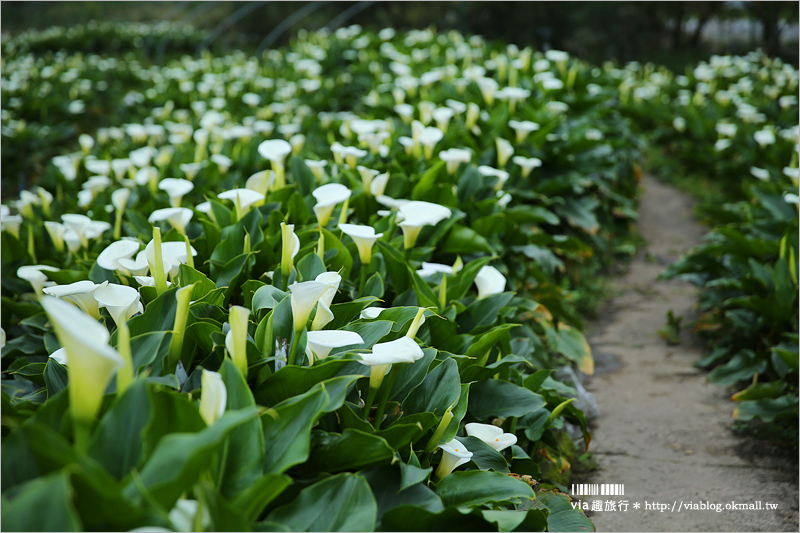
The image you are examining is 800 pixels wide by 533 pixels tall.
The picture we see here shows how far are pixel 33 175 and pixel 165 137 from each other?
8.34 ft

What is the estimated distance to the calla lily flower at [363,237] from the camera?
6.59 ft

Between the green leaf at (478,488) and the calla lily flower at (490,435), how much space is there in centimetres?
22

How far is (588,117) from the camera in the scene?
5.54 meters

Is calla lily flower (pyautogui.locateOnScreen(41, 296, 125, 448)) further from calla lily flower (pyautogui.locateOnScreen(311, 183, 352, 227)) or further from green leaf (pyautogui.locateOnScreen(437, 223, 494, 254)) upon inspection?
green leaf (pyautogui.locateOnScreen(437, 223, 494, 254))

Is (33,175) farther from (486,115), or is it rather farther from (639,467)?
(639,467)

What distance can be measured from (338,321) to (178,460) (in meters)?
0.91

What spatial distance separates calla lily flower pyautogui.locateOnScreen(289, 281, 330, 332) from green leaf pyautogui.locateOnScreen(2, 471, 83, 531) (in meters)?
0.64

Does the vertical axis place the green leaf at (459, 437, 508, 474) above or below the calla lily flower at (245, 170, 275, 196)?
below

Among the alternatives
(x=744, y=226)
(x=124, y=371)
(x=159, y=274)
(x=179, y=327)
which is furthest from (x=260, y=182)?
(x=744, y=226)

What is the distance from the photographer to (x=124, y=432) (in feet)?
3.68

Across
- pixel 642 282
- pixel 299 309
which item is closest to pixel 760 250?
pixel 642 282

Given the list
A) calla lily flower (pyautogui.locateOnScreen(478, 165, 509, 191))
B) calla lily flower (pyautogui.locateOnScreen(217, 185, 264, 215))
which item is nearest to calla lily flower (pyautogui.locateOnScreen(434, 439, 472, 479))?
calla lily flower (pyautogui.locateOnScreen(217, 185, 264, 215))

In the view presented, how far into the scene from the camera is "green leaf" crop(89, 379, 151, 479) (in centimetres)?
110

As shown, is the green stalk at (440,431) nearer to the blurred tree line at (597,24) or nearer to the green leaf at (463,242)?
the green leaf at (463,242)
